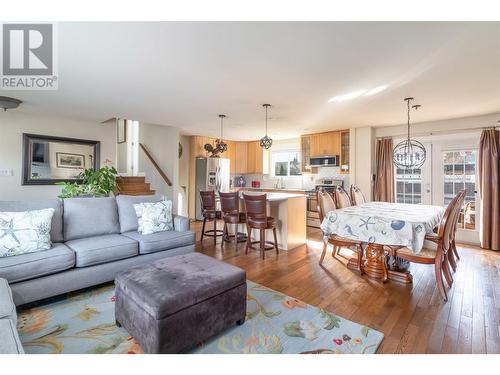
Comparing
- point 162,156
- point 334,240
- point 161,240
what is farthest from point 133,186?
point 334,240

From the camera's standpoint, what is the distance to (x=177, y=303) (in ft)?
5.15

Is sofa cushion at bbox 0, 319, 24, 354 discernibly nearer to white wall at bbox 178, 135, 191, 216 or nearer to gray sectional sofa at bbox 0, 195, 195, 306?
gray sectional sofa at bbox 0, 195, 195, 306

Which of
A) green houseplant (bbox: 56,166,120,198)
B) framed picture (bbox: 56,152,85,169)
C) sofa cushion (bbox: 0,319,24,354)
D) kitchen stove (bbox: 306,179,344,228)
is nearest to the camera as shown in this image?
sofa cushion (bbox: 0,319,24,354)

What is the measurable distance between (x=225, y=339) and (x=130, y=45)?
2.49 meters

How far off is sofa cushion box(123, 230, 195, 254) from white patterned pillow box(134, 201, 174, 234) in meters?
0.08

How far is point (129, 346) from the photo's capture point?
1.74 m

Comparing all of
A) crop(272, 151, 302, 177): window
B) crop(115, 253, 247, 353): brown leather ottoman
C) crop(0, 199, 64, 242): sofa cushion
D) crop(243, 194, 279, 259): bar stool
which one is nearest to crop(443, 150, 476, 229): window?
crop(272, 151, 302, 177): window

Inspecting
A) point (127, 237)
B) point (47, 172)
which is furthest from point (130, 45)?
point (47, 172)

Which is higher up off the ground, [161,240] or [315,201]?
[315,201]

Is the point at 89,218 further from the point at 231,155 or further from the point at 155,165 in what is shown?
the point at 231,155

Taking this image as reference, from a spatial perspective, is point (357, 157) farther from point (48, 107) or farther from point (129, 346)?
point (48, 107)

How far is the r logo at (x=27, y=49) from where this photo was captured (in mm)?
1938

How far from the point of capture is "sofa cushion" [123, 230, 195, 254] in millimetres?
2871

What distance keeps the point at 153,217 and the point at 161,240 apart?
36cm
